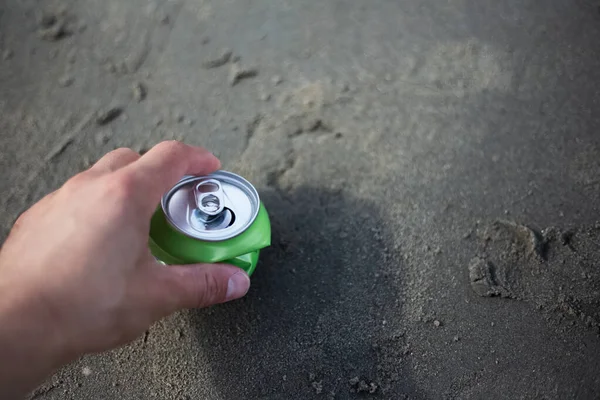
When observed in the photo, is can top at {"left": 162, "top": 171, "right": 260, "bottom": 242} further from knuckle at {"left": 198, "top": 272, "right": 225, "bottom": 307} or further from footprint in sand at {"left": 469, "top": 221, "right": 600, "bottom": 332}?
footprint in sand at {"left": 469, "top": 221, "right": 600, "bottom": 332}

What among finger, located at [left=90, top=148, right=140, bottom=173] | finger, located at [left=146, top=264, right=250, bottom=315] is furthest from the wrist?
finger, located at [left=90, top=148, right=140, bottom=173]

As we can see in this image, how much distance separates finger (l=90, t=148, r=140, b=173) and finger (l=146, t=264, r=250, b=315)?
230 mm

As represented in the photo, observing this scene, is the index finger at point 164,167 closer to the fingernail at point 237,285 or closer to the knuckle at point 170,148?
the knuckle at point 170,148

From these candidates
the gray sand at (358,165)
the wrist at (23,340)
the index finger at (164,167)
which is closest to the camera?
the wrist at (23,340)

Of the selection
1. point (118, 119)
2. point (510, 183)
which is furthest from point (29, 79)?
point (510, 183)

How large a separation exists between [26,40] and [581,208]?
141 centimetres

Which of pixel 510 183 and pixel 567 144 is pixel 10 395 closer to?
pixel 510 183

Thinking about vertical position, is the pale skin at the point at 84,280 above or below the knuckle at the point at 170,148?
below

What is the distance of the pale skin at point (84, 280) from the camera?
87 cm

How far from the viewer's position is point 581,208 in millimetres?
1332

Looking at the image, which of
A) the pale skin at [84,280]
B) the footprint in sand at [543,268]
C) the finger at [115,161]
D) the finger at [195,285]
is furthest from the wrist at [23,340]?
the footprint in sand at [543,268]

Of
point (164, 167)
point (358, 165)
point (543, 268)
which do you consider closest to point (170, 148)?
point (164, 167)

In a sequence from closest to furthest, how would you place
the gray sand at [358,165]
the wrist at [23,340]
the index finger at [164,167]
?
the wrist at [23,340] < the index finger at [164,167] < the gray sand at [358,165]

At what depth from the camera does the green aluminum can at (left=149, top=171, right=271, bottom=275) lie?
103 centimetres
